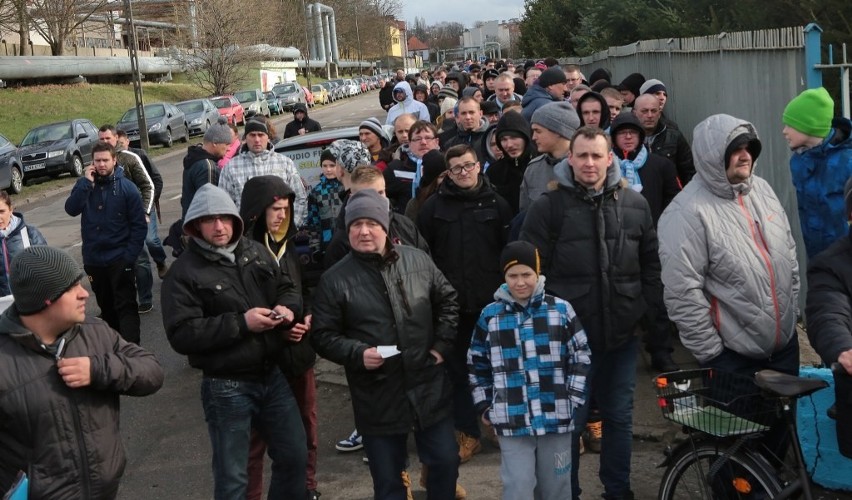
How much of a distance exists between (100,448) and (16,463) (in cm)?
31

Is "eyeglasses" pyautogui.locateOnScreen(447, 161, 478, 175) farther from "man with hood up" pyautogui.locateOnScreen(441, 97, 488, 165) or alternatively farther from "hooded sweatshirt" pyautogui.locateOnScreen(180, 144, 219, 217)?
"hooded sweatshirt" pyautogui.locateOnScreen(180, 144, 219, 217)

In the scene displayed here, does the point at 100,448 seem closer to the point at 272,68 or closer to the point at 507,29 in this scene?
the point at 272,68

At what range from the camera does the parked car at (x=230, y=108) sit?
4228cm

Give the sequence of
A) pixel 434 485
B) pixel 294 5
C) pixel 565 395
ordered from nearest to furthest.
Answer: pixel 565 395 < pixel 434 485 < pixel 294 5

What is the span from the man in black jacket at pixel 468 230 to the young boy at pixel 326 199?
6.37 ft

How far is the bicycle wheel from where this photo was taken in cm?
409

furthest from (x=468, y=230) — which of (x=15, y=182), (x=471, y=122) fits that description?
(x=15, y=182)

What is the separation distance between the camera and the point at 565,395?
15.1ft

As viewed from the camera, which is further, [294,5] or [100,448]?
[294,5]

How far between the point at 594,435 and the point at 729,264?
6.79 feet

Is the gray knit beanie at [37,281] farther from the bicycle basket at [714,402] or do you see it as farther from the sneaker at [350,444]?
the sneaker at [350,444]

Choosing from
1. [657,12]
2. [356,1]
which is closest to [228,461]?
[657,12]

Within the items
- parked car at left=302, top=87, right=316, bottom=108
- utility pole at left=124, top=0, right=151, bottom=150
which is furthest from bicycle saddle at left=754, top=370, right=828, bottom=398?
parked car at left=302, top=87, right=316, bottom=108

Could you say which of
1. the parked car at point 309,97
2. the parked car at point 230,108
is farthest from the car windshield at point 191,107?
the parked car at point 309,97
